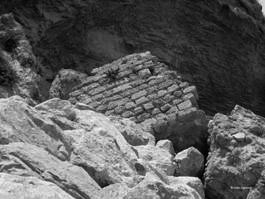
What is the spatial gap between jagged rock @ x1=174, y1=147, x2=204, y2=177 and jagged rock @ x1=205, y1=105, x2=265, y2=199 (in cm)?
12

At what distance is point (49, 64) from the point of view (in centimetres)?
1548

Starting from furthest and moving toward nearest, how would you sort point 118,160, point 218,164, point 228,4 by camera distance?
1. point 228,4
2. point 218,164
3. point 118,160

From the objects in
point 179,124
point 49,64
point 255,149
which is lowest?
point 49,64

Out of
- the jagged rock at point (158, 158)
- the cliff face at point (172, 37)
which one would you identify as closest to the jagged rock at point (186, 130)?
the jagged rock at point (158, 158)

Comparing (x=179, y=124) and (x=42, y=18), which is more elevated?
(x=179, y=124)

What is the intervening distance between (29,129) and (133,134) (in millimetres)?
2458

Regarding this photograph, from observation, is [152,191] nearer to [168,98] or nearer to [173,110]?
[173,110]

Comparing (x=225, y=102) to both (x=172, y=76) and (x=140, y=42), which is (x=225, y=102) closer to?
(x=140, y=42)

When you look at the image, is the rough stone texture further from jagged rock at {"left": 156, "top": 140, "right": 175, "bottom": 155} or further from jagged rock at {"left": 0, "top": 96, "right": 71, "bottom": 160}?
jagged rock at {"left": 0, "top": 96, "right": 71, "bottom": 160}

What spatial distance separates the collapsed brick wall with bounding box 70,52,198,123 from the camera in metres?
9.75

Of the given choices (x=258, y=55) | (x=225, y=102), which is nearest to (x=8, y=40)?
(x=225, y=102)

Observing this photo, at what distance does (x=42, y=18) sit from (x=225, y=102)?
5.06 meters

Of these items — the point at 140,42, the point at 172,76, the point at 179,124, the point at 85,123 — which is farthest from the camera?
the point at 140,42

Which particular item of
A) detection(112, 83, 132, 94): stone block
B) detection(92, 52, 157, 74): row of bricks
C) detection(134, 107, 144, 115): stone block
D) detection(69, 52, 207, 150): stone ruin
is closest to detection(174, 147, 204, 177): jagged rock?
detection(69, 52, 207, 150): stone ruin
